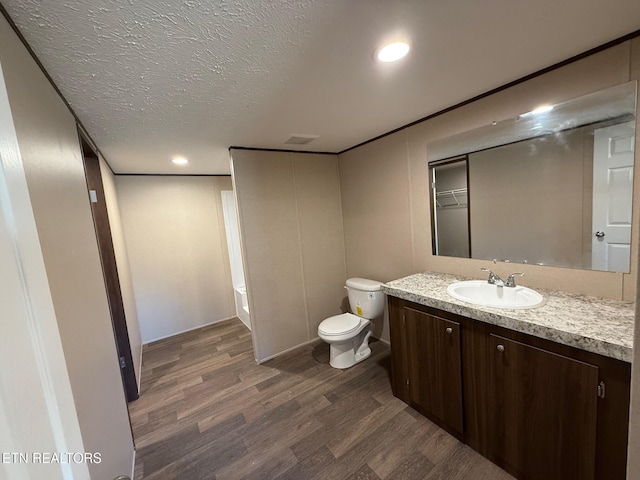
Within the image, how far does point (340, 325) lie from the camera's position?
2.55 meters

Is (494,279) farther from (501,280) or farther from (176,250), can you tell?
(176,250)

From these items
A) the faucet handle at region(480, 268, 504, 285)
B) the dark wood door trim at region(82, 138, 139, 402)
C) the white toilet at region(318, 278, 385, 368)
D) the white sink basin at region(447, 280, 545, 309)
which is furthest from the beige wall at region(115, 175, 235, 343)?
the faucet handle at region(480, 268, 504, 285)

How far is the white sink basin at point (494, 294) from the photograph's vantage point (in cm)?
150

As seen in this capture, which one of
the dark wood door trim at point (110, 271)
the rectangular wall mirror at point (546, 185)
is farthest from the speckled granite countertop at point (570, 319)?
the dark wood door trim at point (110, 271)

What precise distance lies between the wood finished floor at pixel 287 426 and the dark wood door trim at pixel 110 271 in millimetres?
314

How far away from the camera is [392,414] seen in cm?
195

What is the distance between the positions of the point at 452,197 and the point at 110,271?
2.89m

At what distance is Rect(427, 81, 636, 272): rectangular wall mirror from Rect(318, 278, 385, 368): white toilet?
867 mm

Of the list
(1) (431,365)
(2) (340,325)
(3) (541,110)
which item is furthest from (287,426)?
(3) (541,110)

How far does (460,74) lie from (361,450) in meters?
2.36

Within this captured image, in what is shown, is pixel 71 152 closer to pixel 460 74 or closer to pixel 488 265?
pixel 460 74

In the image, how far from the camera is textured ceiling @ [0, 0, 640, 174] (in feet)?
3.05

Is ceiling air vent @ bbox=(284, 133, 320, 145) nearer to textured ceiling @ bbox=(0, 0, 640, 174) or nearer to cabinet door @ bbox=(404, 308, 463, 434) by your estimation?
textured ceiling @ bbox=(0, 0, 640, 174)

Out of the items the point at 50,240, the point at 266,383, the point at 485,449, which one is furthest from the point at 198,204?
the point at 485,449
